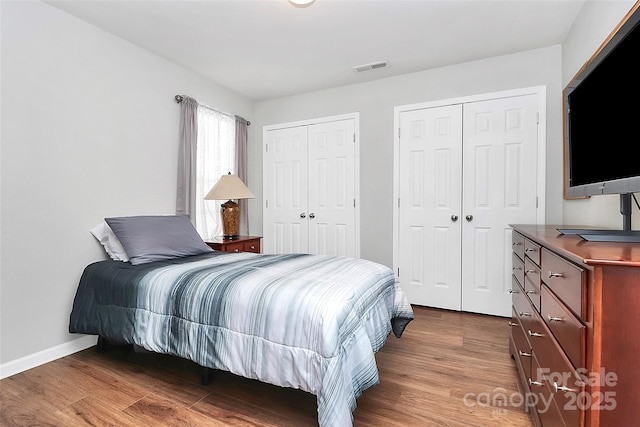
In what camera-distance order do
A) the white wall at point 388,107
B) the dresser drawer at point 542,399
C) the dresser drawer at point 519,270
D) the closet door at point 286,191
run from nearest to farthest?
the dresser drawer at point 542,399, the dresser drawer at point 519,270, the white wall at point 388,107, the closet door at point 286,191

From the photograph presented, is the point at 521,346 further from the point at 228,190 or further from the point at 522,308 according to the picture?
the point at 228,190

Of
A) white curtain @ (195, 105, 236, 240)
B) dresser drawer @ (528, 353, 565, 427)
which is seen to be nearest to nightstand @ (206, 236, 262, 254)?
white curtain @ (195, 105, 236, 240)

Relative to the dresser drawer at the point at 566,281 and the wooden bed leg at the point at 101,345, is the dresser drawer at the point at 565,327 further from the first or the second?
the wooden bed leg at the point at 101,345

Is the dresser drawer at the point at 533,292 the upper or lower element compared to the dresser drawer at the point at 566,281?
lower

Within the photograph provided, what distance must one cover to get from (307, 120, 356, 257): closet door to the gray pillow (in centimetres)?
158

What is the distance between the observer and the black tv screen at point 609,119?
1.21m

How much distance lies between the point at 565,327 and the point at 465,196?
2.41 metres

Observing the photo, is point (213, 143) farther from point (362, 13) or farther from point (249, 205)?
point (362, 13)

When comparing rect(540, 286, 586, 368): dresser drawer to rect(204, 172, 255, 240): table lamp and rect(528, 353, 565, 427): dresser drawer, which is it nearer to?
rect(528, 353, 565, 427): dresser drawer

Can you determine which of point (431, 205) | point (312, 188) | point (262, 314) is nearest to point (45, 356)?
point (262, 314)

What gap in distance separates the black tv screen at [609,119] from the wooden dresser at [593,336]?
41cm

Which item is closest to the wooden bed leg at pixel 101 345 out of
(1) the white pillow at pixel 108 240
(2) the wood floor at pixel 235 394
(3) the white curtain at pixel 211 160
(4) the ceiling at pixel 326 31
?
(2) the wood floor at pixel 235 394

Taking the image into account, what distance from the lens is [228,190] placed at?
3.42m

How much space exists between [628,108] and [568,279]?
74cm
